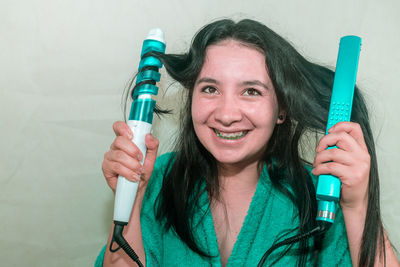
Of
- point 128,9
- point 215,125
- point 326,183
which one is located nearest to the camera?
point 326,183

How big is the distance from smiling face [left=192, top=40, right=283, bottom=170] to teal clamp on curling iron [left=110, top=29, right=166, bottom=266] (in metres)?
0.13

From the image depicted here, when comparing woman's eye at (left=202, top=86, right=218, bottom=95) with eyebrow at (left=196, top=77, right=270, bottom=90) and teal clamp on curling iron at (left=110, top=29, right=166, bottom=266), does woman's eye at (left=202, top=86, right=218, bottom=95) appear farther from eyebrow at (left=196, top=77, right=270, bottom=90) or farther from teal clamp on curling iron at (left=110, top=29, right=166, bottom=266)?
teal clamp on curling iron at (left=110, top=29, right=166, bottom=266)

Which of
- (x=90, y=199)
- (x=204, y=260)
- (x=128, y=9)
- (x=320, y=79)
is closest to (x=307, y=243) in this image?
(x=204, y=260)

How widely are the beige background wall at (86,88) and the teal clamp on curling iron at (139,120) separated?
254mm

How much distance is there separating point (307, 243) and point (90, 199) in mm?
563

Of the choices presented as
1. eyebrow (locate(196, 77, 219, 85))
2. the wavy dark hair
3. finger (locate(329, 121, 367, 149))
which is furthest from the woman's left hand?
eyebrow (locate(196, 77, 219, 85))

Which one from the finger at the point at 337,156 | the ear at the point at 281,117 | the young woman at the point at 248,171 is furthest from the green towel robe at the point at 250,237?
the finger at the point at 337,156

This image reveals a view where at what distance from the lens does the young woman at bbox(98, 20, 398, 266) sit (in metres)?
0.71

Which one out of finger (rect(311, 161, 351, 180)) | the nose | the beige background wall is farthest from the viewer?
the beige background wall

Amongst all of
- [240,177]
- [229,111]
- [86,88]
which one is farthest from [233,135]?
[86,88]

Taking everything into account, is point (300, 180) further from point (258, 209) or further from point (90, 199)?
point (90, 199)

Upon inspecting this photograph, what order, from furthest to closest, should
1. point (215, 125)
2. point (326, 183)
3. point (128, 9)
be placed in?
1. point (128, 9)
2. point (215, 125)
3. point (326, 183)

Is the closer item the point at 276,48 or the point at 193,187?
the point at 276,48

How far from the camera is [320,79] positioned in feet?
2.78
